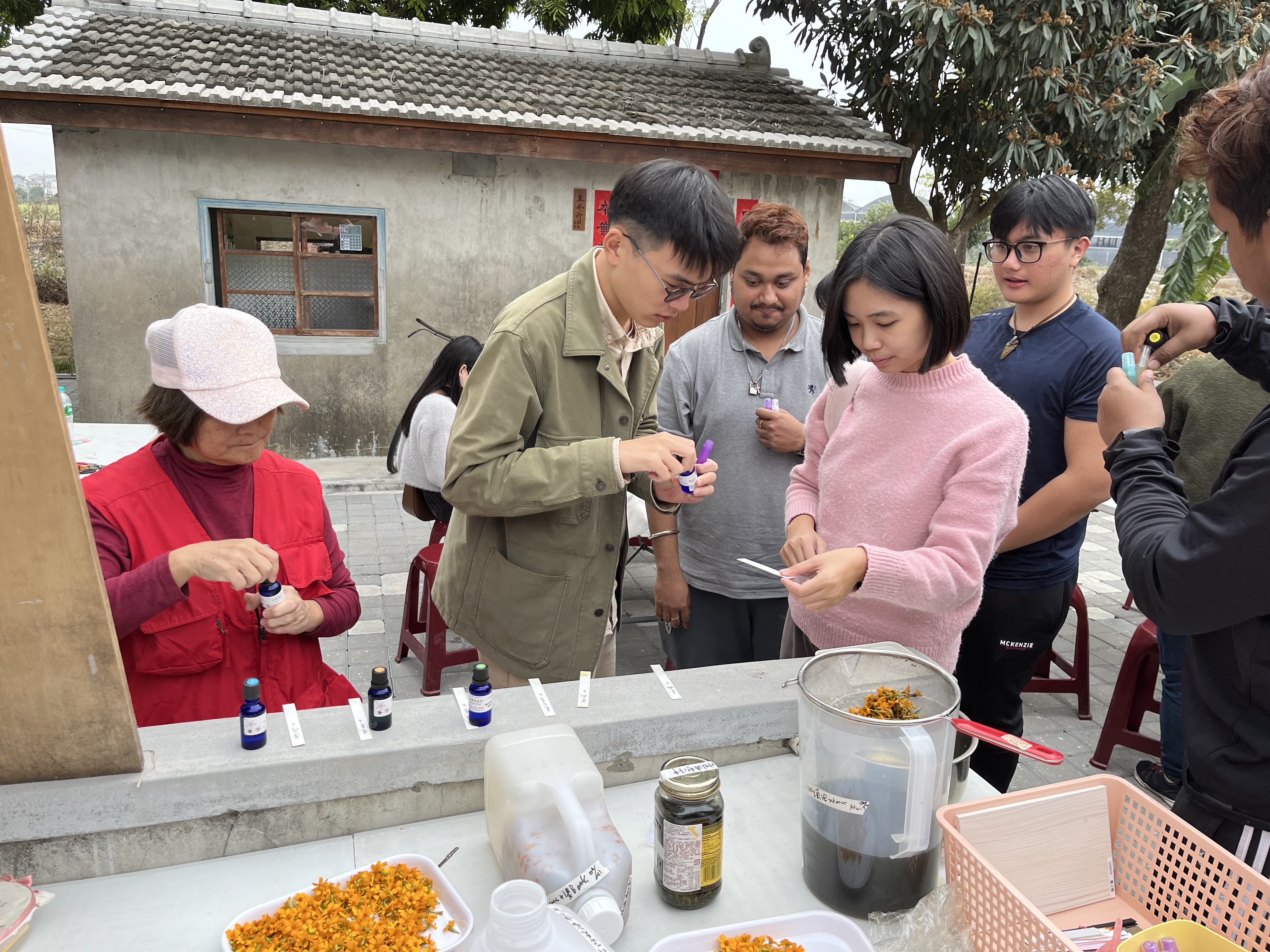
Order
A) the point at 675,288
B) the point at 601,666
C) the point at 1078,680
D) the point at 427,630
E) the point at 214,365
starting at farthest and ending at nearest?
the point at 1078,680 → the point at 427,630 → the point at 601,666 → the point at 675,288 → the point at 214,365

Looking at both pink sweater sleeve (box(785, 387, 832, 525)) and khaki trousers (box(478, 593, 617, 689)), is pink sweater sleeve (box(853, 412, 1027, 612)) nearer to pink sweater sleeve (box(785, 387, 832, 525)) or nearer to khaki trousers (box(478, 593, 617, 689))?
pink sweater sleeve (box(785, 387, 832, 525))

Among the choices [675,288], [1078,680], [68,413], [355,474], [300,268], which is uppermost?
[675,288]

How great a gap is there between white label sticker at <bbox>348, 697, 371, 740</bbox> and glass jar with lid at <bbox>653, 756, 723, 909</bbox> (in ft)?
1.67

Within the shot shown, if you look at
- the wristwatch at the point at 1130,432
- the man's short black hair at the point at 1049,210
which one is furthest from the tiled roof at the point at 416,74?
the wristwatch at the point at 1130,432

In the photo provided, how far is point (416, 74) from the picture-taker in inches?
330

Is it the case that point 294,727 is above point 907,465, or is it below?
below

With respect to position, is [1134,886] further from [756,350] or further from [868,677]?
[756,350]

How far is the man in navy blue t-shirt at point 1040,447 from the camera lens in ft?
7.66

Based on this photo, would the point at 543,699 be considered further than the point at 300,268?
No

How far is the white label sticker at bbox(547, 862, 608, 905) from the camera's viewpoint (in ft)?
3.76

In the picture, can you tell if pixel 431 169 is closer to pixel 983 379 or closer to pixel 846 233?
pixel 983 379

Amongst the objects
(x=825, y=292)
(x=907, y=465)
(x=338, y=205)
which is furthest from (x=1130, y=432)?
(x=338, y=205)

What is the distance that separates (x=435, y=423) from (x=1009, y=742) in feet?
9.60

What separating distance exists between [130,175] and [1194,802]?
854cm
